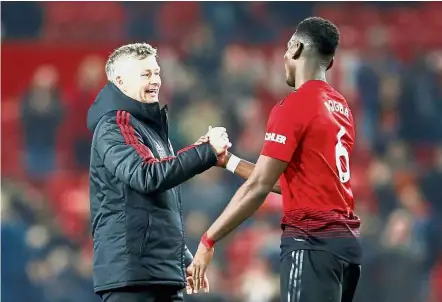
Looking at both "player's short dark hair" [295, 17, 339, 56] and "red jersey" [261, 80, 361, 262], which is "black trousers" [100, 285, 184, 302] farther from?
"player's short dark hair" [295, 17, 339, 56]

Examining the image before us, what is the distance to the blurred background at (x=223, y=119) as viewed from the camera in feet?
31.0

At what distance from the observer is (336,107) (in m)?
3.86

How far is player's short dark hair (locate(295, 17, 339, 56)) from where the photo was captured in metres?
3.86

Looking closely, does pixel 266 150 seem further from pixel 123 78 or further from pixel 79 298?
pixel 79 298

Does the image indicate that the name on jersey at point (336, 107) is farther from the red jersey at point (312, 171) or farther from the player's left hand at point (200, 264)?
the player's left hand at point (200, 264)

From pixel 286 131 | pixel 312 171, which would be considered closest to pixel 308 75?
pixel 286 131

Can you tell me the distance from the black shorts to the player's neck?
69 centimetres

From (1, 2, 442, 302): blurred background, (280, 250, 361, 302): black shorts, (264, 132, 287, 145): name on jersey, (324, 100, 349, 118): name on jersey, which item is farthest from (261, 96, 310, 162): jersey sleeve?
(1, 2, 442, 302): blurred background

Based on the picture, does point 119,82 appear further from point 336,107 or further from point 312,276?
point 312,276

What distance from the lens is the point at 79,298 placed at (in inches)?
363

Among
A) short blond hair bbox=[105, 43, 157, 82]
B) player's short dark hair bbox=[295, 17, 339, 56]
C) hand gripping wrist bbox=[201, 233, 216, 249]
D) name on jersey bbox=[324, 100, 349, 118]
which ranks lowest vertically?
hand gripping wrist bbox=[201, 233, 216, 249]

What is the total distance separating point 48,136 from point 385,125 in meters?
3.90

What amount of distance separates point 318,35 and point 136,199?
39.5 inches

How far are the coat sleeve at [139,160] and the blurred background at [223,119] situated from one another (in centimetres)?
499
